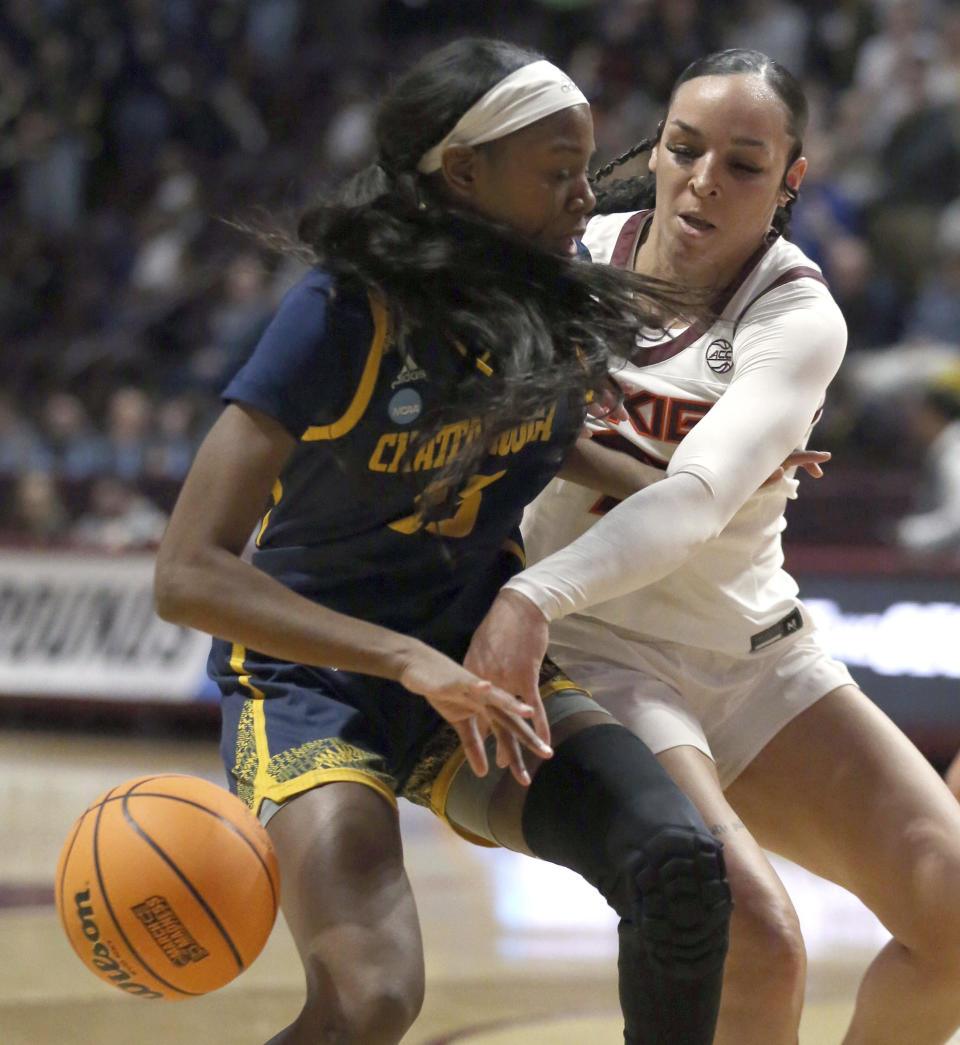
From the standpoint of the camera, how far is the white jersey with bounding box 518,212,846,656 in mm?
2830

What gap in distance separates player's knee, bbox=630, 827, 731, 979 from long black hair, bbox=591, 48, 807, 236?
1469mm

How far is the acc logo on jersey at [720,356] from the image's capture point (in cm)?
315

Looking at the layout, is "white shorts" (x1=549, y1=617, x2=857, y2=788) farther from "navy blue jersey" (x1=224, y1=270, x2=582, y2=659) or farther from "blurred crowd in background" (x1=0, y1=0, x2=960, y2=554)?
"blurred crowd in background" (x1=0, y1=0, x2=960, y2=554)

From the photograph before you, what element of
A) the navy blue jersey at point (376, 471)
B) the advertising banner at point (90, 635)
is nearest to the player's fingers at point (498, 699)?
the navy blue jersey at point (376, 471)

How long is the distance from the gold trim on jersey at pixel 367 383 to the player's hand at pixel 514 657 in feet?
1.31

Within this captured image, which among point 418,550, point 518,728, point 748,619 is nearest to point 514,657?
point 518,728

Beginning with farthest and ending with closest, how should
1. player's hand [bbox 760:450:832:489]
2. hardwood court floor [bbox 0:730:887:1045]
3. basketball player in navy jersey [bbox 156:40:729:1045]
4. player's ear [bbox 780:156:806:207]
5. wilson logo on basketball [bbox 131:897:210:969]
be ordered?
hardwood court floor [bbox 0:730:887:1045]
player's ear [bbox 780:156:806:207]
player's hand [bbox 760:450:832:489]
wilson logo on basketball [bbox 131:897:210:969]
basketball player in navy jersey [bbox 156:40:729:1045]

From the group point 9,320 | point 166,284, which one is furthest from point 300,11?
point 9,320

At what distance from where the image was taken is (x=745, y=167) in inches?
122

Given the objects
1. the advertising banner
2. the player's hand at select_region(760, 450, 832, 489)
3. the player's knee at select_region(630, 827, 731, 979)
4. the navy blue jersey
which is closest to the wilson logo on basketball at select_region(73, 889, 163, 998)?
the navy blue jersey

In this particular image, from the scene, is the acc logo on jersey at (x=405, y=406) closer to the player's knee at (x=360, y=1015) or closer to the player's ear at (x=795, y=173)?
the player's knee at (x=360, y=1015)

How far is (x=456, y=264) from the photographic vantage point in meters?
2.65

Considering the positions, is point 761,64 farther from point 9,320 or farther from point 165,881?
point 9,320

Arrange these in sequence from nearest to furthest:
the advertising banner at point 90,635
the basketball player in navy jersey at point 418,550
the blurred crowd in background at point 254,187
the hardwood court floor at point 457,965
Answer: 1. the basketball player in navy jersey at point 418,550
2. the hardwood court floor at point 457,965
3. the advertising banner at point 90,635
4. the blurred crowd in background at point 254,187
